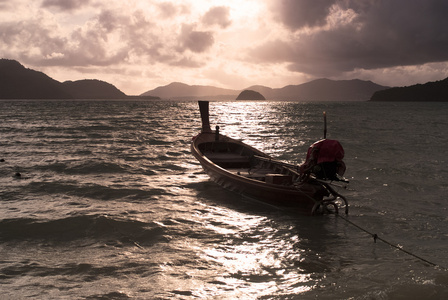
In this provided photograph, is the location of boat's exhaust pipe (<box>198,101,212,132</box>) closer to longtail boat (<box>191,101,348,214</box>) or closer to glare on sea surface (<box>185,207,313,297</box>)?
longtail boat (<box>191,101,348,214</box>)

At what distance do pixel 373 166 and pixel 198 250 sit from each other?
611 inches

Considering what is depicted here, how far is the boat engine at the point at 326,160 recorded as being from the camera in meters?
10.8

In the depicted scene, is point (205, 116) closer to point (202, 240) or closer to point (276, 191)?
point (276, 191)

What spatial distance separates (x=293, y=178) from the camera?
1409 centimetres

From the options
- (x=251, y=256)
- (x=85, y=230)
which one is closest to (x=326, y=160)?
(x=251, y=256)

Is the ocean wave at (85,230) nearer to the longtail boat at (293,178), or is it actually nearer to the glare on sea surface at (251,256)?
the glare on sea surface at (251,256)

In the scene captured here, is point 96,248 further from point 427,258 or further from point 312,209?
point 427,258

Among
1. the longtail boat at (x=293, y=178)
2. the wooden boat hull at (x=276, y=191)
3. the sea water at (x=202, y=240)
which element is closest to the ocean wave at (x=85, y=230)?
the sea water at (x=202, y=240)

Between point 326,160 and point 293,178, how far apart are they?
11.2ft

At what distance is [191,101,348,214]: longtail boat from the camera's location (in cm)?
1100

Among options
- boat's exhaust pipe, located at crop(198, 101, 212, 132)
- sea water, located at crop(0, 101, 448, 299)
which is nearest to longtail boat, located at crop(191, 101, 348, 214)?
sea water, located at crop(0, 101, 448, 299)

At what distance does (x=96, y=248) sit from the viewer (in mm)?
9391

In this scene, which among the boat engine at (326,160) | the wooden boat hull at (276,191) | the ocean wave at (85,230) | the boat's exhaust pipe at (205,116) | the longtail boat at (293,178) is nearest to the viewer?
the ocean wave at (85,230)

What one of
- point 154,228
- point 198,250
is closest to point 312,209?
point 198,250
